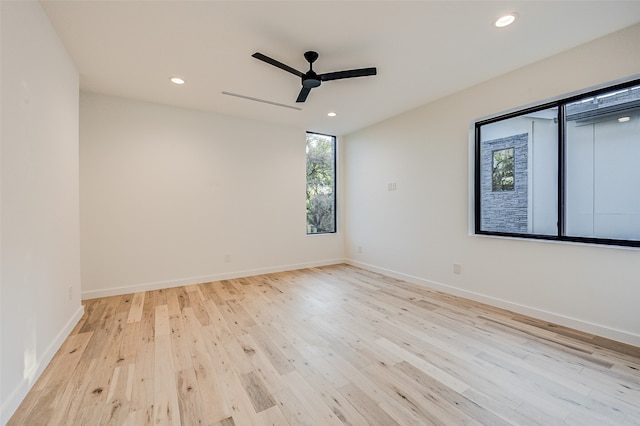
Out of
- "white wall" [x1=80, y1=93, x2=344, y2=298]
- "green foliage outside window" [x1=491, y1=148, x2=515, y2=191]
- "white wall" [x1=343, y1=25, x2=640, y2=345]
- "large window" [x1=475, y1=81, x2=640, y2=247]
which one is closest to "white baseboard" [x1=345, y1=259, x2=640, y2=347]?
"white wall" [x1=343, y1=25, x2=640, y2=345]

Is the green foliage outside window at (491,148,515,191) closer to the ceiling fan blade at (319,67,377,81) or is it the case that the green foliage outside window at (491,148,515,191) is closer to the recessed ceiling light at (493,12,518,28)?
the recessed ceiling light at (493,12,518,28)

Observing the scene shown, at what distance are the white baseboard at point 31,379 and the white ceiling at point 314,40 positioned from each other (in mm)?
2485

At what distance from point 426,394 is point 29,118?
3.11 meters

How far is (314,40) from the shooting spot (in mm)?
2281

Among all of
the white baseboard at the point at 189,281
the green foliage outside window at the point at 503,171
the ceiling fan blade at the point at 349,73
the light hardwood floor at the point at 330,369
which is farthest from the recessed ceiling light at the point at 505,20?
the white baseboard at the point at 189,281

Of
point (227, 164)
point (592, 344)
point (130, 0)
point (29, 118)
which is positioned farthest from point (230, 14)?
point (592, 344)

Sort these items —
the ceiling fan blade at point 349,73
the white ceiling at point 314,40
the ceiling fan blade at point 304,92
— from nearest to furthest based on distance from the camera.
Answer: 1. the white ceiling at point 314,40
2. the ceiling fan blade at point 349,73
3. the ceiling fan blade at point 304,92

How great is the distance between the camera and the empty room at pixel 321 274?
A: 1.59 metres

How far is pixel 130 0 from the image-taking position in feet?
6.03

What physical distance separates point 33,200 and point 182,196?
212 cm

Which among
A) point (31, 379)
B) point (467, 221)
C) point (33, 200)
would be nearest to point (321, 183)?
point (467, 221)

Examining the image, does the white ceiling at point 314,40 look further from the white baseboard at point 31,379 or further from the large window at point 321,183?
the white baseboard at point 31,379

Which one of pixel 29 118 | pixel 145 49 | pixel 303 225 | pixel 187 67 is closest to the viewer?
pixel 29 118

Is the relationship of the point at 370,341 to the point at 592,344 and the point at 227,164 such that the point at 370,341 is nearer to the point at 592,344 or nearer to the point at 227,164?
the point at 592,344
